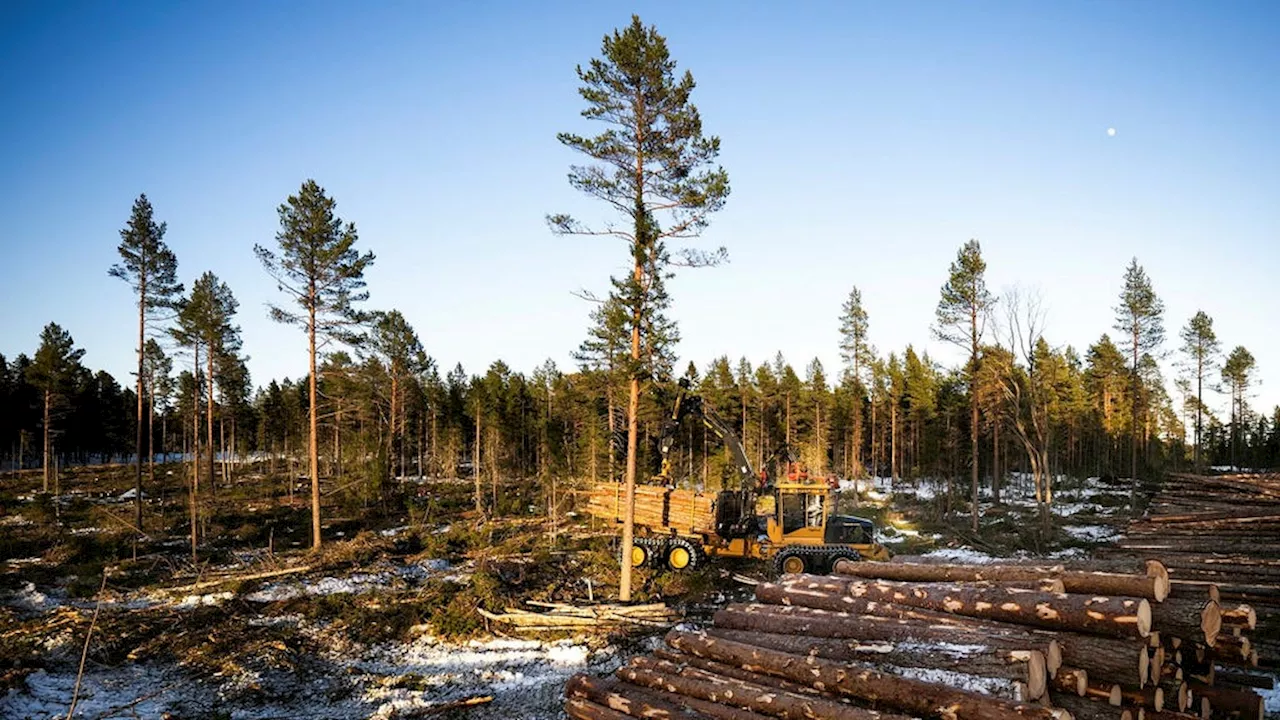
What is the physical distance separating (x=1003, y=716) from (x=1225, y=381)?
7410cm

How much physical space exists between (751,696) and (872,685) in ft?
3.88

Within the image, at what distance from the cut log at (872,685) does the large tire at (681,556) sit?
13.1 meters

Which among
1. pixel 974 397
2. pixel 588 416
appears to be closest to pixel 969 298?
pixel 974 397

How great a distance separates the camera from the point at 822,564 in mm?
19469

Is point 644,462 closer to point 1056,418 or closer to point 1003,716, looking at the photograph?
point 1003,716

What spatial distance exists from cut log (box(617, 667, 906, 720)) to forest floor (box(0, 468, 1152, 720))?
388 cm

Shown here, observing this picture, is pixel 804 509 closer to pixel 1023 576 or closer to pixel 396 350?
pixel 1023 576

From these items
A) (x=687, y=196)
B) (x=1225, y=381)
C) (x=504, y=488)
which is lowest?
(x=504, y=488)

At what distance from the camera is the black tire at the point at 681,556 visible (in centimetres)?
2045

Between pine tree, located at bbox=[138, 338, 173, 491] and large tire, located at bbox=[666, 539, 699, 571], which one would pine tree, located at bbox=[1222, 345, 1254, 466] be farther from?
pine tree, located at bbox=[138, 338, 173, 491]

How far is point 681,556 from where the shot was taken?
20562mm

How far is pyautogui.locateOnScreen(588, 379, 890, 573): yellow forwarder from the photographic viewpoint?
64.9 feet

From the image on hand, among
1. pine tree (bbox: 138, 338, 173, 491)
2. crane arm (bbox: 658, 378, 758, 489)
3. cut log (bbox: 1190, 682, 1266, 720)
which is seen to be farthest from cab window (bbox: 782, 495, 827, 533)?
pine tree (bbox: 138, 338, 173, 491)

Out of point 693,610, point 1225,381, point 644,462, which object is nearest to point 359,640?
point 693,610
